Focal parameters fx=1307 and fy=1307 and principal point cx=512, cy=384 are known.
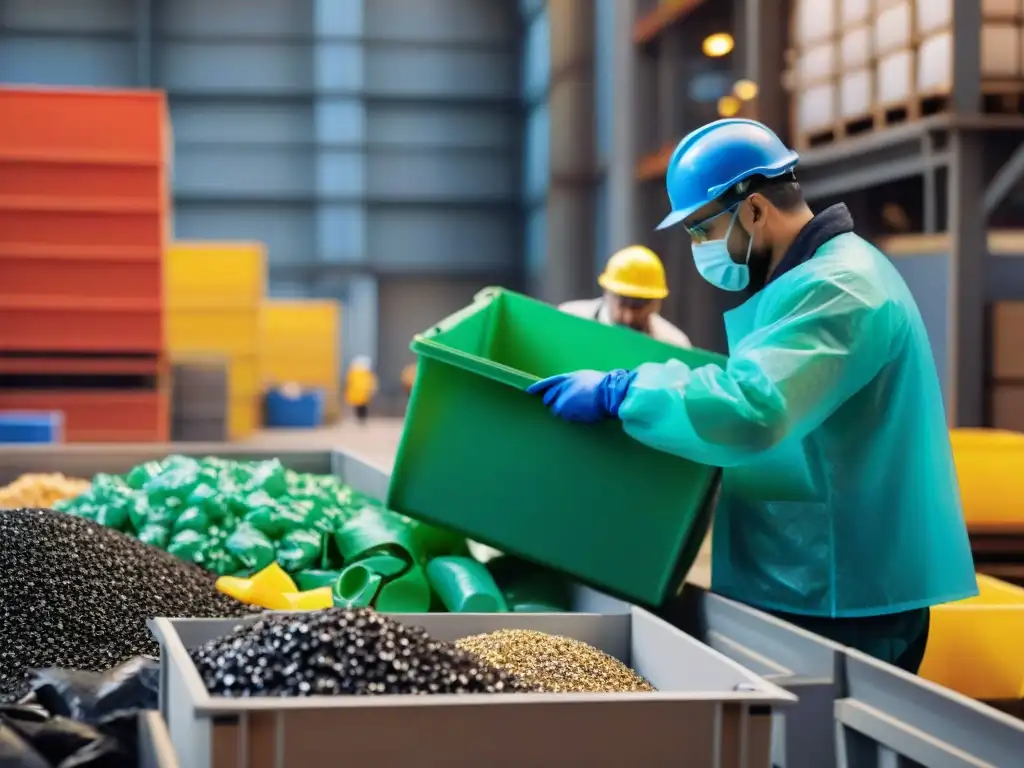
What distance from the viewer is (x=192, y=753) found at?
1.58 m

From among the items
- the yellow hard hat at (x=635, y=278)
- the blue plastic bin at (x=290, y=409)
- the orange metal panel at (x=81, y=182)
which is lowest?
the blue plastic bin at (x=290, y=409)

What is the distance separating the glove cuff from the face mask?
246 mm

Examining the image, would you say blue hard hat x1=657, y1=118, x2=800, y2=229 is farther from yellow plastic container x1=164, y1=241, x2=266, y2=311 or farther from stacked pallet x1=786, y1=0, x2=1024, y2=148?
yellow plastic container x1=164, y1=241, x2=266, y2=311

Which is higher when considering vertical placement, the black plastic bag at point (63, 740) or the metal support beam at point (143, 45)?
the metal support beam at point (143, 45)

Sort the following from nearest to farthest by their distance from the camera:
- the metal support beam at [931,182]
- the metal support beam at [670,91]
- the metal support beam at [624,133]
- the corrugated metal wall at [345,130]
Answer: the metal support beam at [931,182]
the metal support beam at [670,91]
the metal support beam at [624,133]
the corrugated metal wall at [345,130]

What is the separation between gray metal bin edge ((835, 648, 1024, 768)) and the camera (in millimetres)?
1611

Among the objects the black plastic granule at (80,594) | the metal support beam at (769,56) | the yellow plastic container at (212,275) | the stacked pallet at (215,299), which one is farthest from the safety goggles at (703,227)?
the yellow plastic container at (212,275)

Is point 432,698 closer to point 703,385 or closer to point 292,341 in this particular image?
point 703,385

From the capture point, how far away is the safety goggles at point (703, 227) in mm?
2479

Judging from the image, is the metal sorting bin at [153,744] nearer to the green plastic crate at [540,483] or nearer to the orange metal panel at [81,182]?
the green plastic crate at [540,483]

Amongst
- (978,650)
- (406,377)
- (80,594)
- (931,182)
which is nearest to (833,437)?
(978,650)

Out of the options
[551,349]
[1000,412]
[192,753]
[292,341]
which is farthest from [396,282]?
[192,753]

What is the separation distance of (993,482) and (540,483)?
8.10 feet

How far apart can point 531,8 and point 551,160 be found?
12.0 feet
